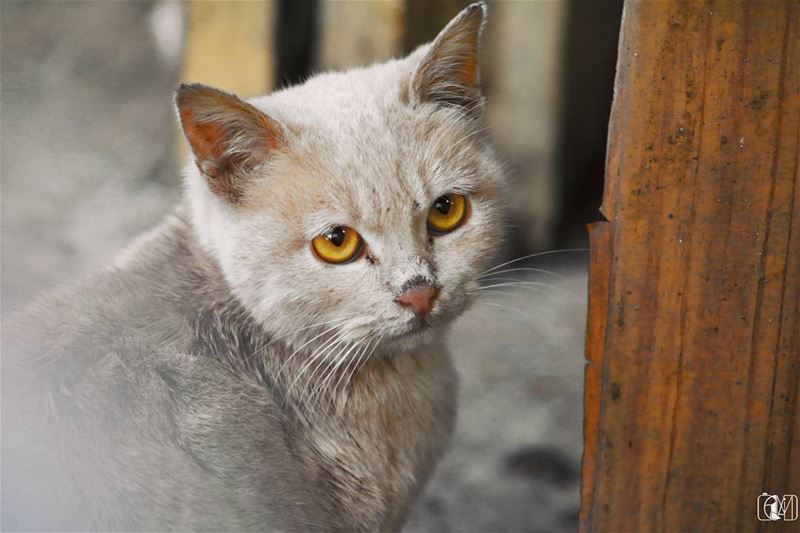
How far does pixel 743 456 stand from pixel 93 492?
3.73 feet

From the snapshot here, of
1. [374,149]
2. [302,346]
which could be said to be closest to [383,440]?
[302,346]

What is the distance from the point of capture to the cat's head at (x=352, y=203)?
5.14ft

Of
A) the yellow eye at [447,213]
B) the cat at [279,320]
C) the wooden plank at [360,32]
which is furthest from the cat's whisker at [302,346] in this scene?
the wooden plank at [360,32]

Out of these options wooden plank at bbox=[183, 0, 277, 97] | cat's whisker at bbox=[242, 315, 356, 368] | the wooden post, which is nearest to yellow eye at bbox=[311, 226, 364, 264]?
cat's whisker at bbox=[242, 315, 356, 368]

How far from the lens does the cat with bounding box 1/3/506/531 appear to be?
1447 millimetres

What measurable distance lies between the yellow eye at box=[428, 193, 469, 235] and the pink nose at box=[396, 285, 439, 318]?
0.15 m

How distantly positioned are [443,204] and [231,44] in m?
2.11

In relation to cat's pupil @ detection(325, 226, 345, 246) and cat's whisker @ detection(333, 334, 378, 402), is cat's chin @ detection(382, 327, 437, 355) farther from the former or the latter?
cat's pupil @ detection(325, 226, 345, 246)

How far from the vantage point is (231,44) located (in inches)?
136

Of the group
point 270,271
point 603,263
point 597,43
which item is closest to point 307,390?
point 270,271

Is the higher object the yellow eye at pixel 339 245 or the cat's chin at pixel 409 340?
the yellow eye at pixel 339 245

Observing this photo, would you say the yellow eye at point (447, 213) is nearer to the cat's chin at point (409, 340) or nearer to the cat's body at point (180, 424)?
the cat's chin at point (409, 340)

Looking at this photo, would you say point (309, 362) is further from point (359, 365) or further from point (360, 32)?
point (360, 32)

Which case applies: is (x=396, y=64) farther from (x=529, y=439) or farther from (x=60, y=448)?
(x=529, y=439)
